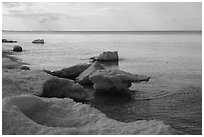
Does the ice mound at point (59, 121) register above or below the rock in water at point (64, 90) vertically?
above

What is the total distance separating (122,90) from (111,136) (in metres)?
12.7

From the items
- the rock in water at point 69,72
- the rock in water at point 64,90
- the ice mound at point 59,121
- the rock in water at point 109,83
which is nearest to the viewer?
the ice mound at point 59,121

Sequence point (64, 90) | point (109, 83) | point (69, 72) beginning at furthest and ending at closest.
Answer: point (69, 72)
point (109, 83)
point (64, 90)

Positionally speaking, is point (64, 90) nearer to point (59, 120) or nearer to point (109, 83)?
point (109, 83)

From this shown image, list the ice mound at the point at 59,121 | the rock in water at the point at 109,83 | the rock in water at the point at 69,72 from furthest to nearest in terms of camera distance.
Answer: the rock in water at the point at 69,72 → the rock in water at the point at 109,83 → the ice mound at the point at 59,121

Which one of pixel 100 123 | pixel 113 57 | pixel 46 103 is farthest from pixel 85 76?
pixel 113 57

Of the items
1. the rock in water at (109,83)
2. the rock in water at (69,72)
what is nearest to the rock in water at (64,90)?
the rock in water at (109,83)

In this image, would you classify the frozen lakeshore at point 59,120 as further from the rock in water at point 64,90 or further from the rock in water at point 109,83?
the rock in water at point 109,83

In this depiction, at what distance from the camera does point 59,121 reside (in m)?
7.98

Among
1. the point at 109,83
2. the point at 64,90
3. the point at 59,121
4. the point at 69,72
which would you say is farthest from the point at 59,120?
the point at 69,72

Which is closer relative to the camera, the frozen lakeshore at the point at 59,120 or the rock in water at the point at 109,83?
the frozen lakeshore at the point at 59,120

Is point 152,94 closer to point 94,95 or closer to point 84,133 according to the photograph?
point 94,95

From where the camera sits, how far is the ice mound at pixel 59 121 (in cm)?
671

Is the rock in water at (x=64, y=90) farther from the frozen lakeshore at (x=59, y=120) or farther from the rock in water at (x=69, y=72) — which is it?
the rock in water at (x=69, y=72)
